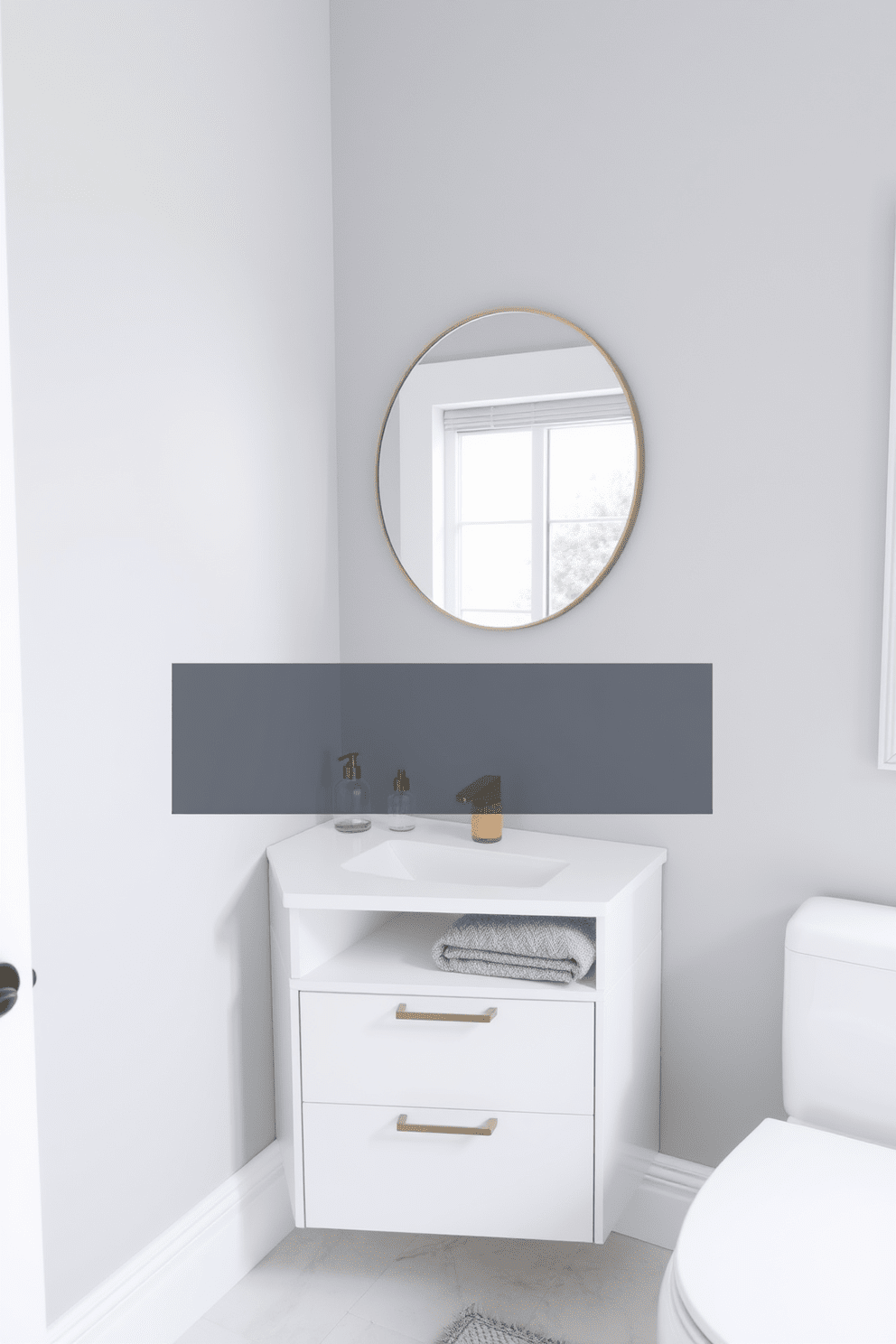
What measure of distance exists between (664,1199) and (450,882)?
711 millimetres

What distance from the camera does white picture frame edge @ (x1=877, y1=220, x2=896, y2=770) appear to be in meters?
1.50

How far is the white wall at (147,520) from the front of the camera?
1.34m

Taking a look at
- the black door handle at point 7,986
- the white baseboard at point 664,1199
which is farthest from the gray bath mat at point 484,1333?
the black door handle at point 7,986

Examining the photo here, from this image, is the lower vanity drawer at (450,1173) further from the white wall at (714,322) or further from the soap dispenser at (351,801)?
the soap dispenser at (351,801)

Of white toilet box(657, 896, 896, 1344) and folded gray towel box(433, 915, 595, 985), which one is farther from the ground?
folded gray towel box(433, 915, 595, 985)

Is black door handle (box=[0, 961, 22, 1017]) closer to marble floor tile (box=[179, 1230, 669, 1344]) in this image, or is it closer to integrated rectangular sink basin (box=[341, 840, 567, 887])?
integrated rectangular sink basin (box=[341, 840, 567, 887])

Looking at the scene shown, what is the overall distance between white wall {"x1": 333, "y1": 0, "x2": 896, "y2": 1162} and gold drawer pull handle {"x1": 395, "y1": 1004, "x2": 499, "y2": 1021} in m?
0.44

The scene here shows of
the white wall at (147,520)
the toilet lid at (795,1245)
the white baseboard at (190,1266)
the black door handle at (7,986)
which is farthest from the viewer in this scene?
the white baseboard at (190,1266)

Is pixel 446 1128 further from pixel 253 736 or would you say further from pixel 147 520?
pixel 147 520

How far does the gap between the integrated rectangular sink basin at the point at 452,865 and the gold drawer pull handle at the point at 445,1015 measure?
0.80 ft

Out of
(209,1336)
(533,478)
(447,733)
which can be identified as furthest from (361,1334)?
(533,478)

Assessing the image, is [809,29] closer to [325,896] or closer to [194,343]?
[194,343]

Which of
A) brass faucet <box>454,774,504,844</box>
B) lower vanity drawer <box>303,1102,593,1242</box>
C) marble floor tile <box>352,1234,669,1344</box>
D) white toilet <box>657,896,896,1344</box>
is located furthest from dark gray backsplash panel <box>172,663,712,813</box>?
marble floor tile <box>352,1234,669,1344</box>

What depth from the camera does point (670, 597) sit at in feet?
5.68
